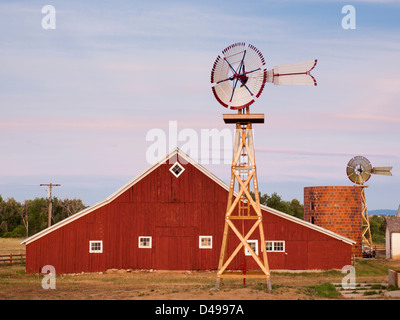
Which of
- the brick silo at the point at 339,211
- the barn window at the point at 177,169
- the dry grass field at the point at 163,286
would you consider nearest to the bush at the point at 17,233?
the dry grass field at the point at 163,286

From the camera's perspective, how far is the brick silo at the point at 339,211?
52.8 m

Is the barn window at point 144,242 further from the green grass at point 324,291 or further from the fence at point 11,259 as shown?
the green grass at point 324,291

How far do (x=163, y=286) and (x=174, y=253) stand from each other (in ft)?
29.4

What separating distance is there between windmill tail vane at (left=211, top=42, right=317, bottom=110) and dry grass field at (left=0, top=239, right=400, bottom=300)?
910 centimetres

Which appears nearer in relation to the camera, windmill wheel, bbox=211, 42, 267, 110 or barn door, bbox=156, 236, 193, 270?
windmill wheel, bbox=211, 42, 267, 110

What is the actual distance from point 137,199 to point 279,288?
1457 cm

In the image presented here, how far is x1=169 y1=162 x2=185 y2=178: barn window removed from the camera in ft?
125

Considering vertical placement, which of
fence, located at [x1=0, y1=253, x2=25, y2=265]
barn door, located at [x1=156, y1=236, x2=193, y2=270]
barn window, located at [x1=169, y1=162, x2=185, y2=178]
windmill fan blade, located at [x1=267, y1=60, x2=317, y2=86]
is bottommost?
fence, located at [x1=0, y1=253, x2=25, y2=265]

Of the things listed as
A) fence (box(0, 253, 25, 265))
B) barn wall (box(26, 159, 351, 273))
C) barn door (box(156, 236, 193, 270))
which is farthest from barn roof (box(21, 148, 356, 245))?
fence (box(0, 253, 25, 265))

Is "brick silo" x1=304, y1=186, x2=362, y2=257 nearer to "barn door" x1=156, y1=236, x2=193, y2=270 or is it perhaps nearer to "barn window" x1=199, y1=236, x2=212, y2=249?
"barn window" x1=199, y1=236, x2=212, y2=249

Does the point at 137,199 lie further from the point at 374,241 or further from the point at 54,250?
the point at 374,241

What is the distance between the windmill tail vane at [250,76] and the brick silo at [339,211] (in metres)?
28.2

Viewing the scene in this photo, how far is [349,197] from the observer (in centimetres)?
5306

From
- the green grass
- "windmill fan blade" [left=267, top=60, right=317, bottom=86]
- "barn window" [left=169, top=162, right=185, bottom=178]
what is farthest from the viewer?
"barn window" [left=169, top=162, right=185, bottom=178]
